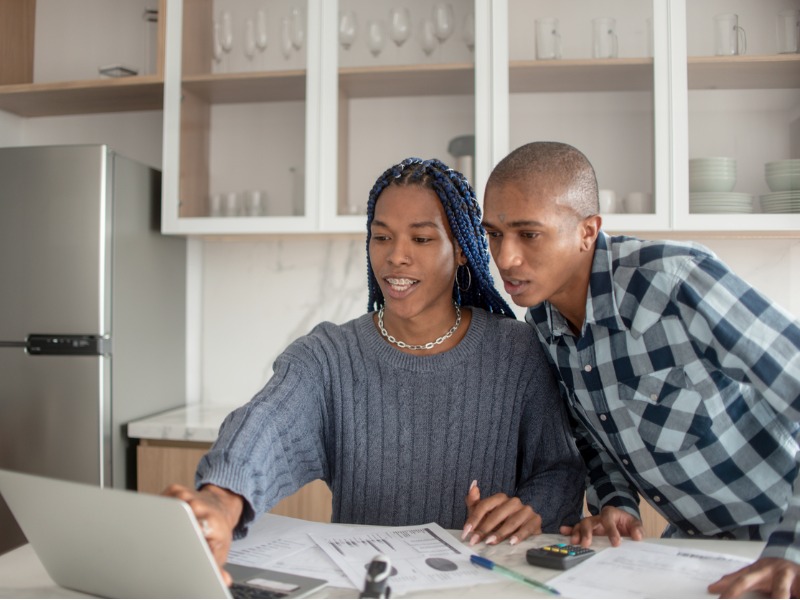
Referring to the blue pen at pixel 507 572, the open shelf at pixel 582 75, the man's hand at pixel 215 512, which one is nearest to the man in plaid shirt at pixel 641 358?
the blue pen at pixel 507 572

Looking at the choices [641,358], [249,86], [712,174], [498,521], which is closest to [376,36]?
[249,86]

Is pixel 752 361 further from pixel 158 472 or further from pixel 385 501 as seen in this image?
pixel 158 472

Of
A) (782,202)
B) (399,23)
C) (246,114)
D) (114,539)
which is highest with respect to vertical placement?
(399,23)

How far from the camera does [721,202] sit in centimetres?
227

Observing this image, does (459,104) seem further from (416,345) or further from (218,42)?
(416,345)

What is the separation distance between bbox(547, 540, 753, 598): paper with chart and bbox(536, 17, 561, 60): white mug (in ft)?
5.75

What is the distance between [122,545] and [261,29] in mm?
2085

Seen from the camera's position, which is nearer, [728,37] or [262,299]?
[728,37]

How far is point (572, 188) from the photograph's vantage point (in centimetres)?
122

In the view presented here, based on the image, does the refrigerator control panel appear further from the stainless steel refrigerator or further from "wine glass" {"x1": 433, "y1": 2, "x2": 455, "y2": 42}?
"wine glass" {"x1": 433, "y1": 2, "x2": 455, "y2": 42}

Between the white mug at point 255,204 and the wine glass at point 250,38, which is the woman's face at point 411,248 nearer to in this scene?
the white mug at point 255,204

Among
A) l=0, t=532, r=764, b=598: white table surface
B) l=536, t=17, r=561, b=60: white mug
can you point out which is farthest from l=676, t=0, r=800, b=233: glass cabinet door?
l=0, t=532, r=764, b=598: white table surface

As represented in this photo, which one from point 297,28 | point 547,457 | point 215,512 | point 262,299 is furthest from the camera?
point 262,299

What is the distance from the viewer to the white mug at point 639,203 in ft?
7.53
